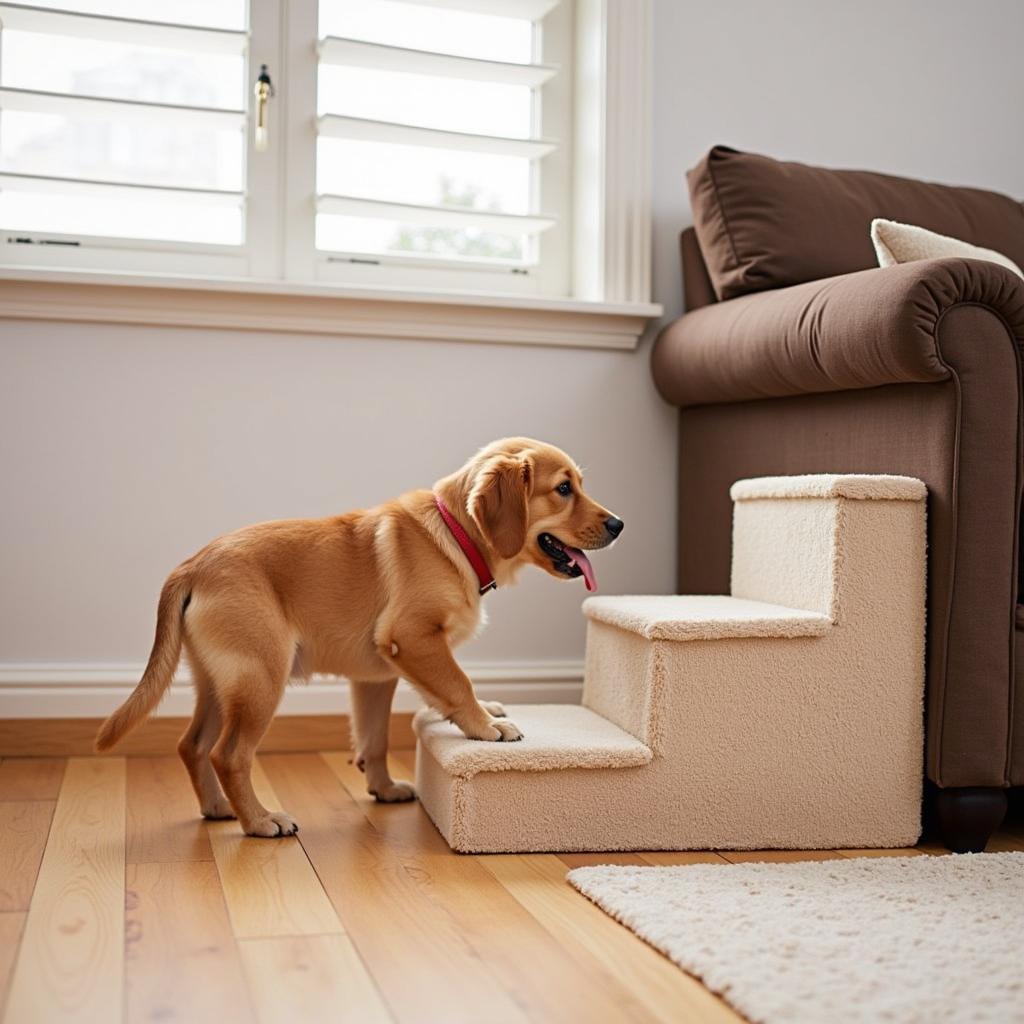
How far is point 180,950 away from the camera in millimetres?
1492

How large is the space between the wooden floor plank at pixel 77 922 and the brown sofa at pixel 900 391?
4.22 ft

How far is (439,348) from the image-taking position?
112 inches

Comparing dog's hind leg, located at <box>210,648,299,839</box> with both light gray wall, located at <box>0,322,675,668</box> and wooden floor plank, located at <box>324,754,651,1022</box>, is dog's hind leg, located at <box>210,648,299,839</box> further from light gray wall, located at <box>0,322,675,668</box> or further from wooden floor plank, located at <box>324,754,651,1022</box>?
light gray wall, located at <box>0,322,675,668</box>

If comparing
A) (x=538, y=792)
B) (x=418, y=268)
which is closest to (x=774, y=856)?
(x=538, y=792)

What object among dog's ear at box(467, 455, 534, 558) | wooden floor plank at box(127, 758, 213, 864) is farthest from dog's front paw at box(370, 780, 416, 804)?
dog's ear at box(467, 455, 534, 558)

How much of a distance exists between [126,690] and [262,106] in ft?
4.29

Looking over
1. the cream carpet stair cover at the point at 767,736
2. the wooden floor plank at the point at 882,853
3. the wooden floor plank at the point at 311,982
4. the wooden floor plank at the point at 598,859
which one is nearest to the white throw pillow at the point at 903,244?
the cream carpet stair cover at the point at 767,736

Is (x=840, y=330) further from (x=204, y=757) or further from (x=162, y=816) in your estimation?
(x=162, y=816)

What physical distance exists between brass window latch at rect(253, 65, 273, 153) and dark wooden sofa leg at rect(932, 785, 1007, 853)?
6.36 feet

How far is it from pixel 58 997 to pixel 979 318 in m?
1.59

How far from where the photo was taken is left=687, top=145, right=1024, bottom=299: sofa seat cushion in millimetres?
2592

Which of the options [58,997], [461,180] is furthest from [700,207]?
[58,997]

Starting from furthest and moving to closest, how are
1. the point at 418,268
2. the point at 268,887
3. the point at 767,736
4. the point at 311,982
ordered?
the point at 418,268 → the point at 767,736 → the point at 268,887 → the point at 311,982

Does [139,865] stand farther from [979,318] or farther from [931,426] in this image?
[979,318]
